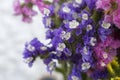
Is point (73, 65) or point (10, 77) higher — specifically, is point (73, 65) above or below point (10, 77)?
below

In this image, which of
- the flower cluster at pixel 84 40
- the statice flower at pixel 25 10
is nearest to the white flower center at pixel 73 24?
the flower cluster at pixel 84 40

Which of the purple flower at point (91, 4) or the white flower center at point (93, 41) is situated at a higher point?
the purple flower at point (91, 4)

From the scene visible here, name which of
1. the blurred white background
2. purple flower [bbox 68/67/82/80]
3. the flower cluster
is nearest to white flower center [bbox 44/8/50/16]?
the flower cluster

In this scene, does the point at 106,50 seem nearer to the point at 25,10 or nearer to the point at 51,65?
the point at 51,65

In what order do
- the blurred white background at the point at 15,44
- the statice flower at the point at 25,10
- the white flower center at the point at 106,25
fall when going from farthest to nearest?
the blurred white background at the point at 15,44 < the statice flower at the point at 25,10 < the white flower center at the point at 106,25

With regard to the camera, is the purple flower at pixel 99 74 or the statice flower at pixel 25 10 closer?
the purple flower at pixel 99 74

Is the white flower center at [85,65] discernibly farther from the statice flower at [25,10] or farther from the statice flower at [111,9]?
the statice flower at [25,10]

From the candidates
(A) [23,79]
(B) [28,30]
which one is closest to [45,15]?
(A) [23,79]

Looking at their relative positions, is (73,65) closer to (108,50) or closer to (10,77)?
(108,50)

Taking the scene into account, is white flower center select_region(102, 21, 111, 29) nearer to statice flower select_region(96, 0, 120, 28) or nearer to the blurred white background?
statice flower select_region(96, 0, 120, 28)
